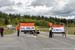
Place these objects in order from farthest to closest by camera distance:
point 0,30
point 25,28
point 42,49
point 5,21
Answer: point 5,21
point 25,28
point 0,30
point 42,49

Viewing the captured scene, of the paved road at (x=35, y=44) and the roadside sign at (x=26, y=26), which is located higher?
the roadside sign at (x=26, y=26)

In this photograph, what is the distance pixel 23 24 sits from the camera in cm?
5616

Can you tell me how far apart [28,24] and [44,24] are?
5635 inches

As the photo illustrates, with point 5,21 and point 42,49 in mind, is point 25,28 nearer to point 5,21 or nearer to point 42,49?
point 42,49

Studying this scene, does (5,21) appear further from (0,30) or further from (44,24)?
(0,30)

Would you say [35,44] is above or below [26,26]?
below

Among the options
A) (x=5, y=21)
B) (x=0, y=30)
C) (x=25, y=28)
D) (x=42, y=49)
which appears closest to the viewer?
(x=42, y=49)

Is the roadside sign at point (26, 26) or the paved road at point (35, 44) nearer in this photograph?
the paved road at point (35, 44)

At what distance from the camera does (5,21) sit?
196 metres

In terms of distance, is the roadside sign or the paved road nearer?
the paved road

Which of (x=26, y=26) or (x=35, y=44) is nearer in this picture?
(x=35, y=44)

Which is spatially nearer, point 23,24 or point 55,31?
point 55,31

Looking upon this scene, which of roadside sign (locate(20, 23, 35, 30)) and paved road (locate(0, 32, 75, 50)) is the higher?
roadside sign (locate(20, 23, 35, 30))

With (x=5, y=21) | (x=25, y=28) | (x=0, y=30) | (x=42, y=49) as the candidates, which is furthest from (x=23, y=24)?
(x=5, y=21)
